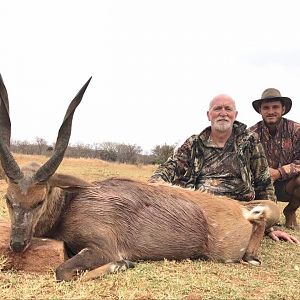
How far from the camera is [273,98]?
927 centimetres

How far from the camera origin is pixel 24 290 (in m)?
3.99

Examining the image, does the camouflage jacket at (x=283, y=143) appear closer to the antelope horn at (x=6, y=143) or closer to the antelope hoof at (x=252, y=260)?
the antelope hoof at (x=252, y=260)

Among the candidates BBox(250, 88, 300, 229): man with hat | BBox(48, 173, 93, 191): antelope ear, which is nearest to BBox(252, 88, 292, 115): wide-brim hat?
BBox(250, 88, 300, 229): man with hat

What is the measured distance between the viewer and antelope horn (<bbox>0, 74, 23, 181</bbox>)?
460 cm

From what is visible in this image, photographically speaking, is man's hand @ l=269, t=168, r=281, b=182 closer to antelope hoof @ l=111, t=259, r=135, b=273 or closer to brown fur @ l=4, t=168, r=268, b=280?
brown fur @ l=4, t=168, r=268, b=280

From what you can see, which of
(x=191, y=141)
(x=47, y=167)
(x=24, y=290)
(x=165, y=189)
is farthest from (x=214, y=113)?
(x=24, y=290)

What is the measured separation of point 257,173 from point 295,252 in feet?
4.60

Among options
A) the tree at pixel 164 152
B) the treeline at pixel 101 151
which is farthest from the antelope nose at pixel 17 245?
the treeline at pixel 101 151

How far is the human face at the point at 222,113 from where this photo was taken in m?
7.50

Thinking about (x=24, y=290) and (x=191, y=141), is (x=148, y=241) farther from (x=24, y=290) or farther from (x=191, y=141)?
(x=191, y=141)

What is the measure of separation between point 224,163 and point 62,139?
3.28 metres

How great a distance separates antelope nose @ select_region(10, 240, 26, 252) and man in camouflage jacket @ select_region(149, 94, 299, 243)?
2.98 m

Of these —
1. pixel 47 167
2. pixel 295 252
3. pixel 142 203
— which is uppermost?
pixel 47 167

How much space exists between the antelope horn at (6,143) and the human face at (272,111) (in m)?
5.78
